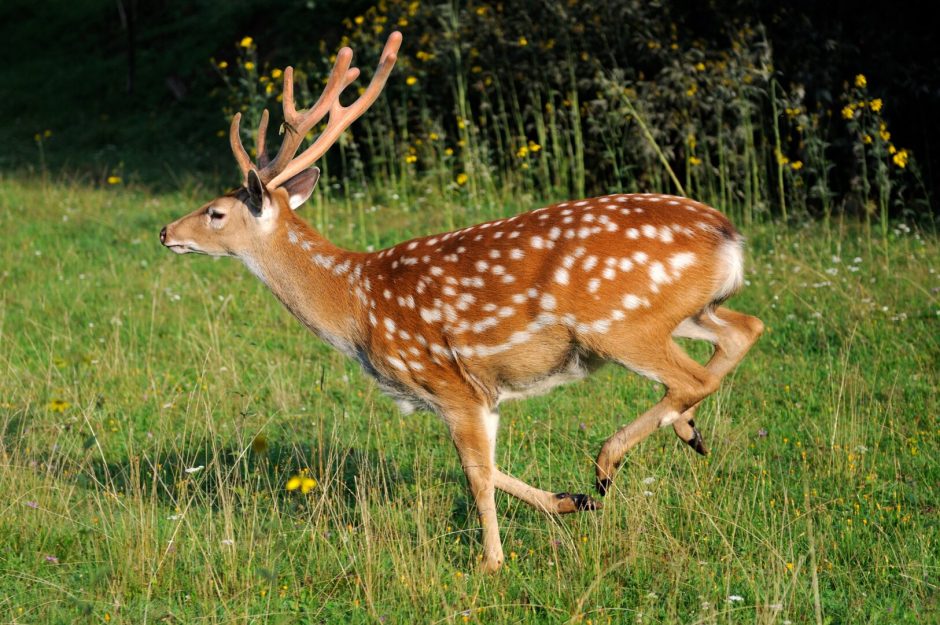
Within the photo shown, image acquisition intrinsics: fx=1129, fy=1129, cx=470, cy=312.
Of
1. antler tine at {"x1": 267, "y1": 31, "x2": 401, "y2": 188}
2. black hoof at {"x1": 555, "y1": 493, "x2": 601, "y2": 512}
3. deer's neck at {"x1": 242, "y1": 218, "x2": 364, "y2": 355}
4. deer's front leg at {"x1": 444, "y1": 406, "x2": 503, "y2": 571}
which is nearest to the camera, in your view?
black hoof at {"x1": 555, "y1": 493, "x2": 601, "y2": 512}

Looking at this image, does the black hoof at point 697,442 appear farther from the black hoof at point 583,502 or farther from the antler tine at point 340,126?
the antler tine at point 340,126

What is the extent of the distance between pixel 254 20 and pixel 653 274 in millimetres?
16464

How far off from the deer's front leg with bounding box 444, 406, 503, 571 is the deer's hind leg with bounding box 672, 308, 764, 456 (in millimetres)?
802

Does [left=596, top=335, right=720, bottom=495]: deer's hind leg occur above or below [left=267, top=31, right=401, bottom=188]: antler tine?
below

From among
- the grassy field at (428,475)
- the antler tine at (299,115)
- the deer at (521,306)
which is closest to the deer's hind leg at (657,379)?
the deer at (521,306)

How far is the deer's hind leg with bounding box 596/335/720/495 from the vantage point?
4.44 meters

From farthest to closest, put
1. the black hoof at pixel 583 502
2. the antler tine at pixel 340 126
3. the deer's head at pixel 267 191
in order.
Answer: the antler tine at pixel 340 126 → the deer's head at pixel 267 191 → the black hoof at pixel 583 502

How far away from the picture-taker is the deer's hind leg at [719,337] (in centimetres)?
482

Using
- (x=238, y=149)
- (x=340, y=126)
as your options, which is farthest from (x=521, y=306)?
(x=238, y=149)

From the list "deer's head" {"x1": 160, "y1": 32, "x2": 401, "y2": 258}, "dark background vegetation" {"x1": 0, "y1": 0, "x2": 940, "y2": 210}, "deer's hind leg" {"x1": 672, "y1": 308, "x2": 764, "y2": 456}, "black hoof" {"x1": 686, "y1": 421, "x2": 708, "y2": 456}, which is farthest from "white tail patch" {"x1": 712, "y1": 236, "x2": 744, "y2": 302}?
"dark background vegetation" {"x1": 0, "y1": 0, "x2": 940, "y2": 210}

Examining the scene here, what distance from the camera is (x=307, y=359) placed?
7.13 metres

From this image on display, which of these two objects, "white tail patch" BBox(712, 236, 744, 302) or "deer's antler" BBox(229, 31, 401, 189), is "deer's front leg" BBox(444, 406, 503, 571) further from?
"deer's antler" BBox(229, 31, 401, 189)

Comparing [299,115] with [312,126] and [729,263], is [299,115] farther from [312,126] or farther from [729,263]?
[729,263]

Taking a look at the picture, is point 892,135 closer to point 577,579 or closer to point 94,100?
point 577,579
